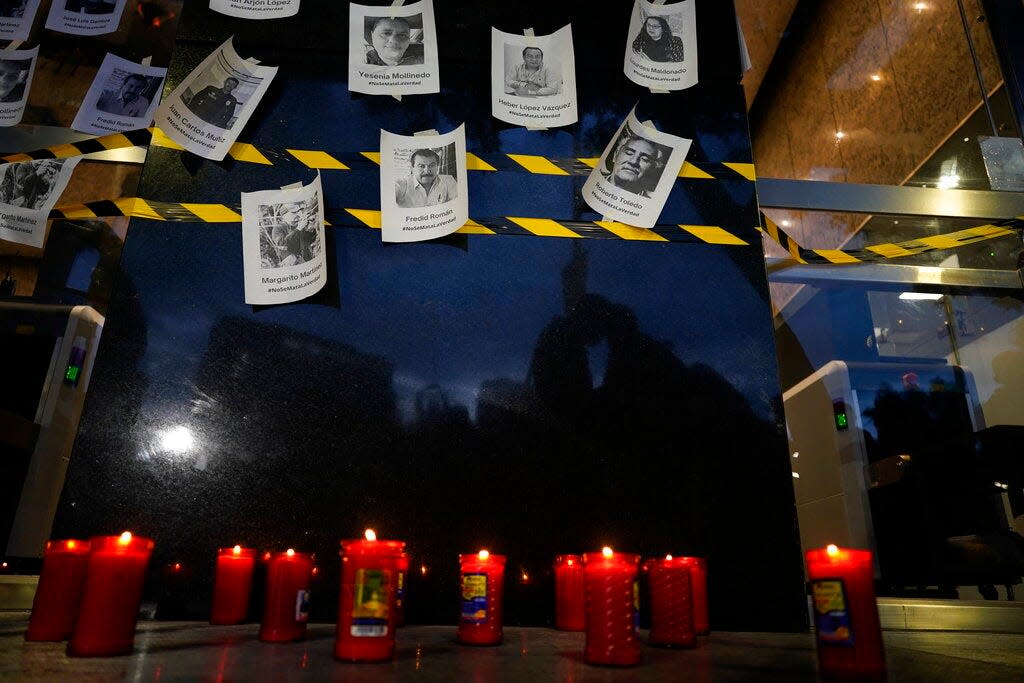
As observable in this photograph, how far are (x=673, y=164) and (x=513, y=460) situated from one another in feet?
2.99

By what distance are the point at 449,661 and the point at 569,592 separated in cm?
44

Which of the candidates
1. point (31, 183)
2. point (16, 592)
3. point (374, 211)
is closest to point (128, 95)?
point (31, 183)

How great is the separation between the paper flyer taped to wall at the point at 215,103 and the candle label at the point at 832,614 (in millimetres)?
1687

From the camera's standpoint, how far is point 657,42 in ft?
6.14

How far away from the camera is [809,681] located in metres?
0.90

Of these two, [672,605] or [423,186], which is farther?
[423,186]

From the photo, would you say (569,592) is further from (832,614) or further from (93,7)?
(93,7)

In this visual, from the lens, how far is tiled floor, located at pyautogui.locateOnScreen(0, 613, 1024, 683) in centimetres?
87

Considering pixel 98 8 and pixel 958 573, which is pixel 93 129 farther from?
pixel 958 573

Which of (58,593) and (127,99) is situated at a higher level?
(127,99)

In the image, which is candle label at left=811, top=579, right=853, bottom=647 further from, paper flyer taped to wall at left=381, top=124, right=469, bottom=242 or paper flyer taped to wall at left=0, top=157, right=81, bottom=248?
paper flyer taped to wall at left=0, top=157, right=81, bottom=248

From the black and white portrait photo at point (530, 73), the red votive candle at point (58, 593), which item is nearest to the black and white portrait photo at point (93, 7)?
the black and white portrait photo at point (530, 73)

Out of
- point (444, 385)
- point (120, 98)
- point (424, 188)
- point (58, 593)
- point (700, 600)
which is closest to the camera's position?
point (58, 593)

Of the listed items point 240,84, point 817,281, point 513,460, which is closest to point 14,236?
point 240,84
